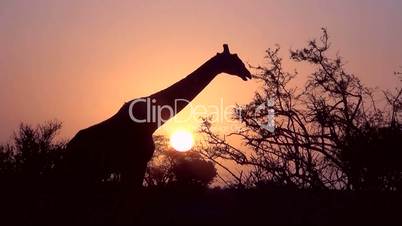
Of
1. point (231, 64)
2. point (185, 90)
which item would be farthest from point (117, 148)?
point (231, 64)

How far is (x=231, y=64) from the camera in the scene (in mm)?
13547

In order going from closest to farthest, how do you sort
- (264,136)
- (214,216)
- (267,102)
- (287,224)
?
1. (287,224)
2. (214,216)
3. (264,136)
4. (267,102)

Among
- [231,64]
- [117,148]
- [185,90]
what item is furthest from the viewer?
[231,64]

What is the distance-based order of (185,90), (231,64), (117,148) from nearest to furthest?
(117,148) → (185,90) → (231,64)

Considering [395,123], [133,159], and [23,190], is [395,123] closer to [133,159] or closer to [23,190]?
[133,159]

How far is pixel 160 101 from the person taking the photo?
489 inches

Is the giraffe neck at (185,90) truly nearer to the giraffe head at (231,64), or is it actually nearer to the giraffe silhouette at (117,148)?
the giraffe head at (231,64)

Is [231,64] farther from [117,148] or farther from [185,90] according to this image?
[117,148]

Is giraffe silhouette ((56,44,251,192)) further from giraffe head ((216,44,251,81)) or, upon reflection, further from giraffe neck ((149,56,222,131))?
giraffe head ((216,44,251,81))

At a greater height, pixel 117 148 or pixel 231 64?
pixel 231 64

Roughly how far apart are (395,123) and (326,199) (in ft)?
8.75

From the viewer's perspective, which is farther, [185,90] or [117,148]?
[185,90]

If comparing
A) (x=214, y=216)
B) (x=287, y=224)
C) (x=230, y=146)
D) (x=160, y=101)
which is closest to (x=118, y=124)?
(x=160, y=101)

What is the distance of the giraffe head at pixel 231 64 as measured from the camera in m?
13.5
